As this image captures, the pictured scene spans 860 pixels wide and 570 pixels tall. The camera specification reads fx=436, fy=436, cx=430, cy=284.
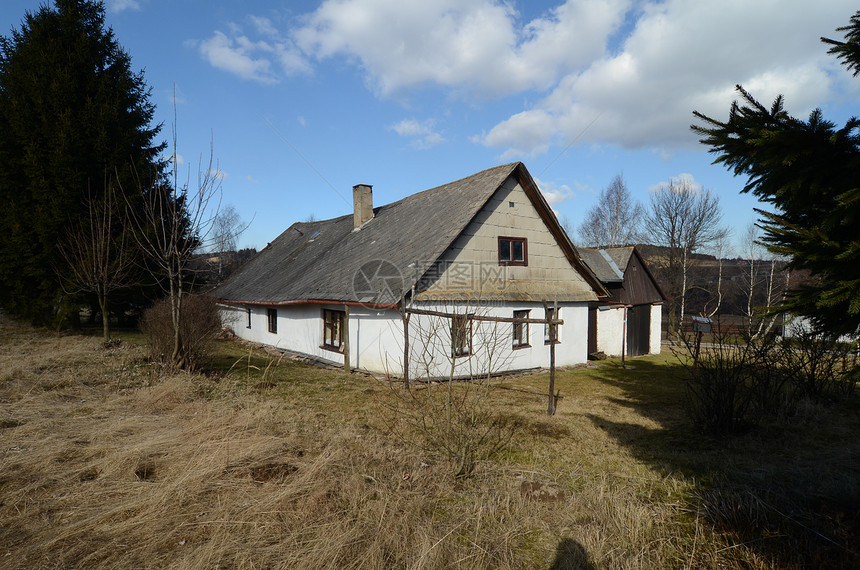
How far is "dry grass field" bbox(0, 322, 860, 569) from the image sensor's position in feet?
13.0

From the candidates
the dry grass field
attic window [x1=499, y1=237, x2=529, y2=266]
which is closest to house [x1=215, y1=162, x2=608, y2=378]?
attic window [x1=499, y1=237, x2=529, y2=266]

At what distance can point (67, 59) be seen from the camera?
58.5 ft

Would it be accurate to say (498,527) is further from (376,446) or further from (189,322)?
(189,322)

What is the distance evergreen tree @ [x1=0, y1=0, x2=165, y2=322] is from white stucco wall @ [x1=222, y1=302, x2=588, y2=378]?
8.10 metres

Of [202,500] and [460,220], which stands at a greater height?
[460,220]

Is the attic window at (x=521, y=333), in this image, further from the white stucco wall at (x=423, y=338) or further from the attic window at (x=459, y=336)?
the attic window at (x=459, y=336)

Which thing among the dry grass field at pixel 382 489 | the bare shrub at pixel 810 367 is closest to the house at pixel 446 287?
the dry grass field at pixel 382 489

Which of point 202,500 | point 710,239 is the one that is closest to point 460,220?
point 202,500

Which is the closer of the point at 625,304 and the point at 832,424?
the point at 832,424

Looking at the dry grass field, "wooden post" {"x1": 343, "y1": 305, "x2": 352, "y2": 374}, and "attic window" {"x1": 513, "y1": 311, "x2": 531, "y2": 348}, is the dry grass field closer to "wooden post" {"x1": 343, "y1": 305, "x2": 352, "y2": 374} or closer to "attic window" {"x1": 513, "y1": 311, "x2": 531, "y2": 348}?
"wooden post" {"x1": 343, "y1": 305, "x2": 352, "y2": 374}

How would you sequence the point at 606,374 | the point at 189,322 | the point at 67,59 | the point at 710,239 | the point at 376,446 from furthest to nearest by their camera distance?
1. the point at 710,239
2. the point at 67,59
3. the point at 606,374
4. the point at 189,322
5. the point at 376,446

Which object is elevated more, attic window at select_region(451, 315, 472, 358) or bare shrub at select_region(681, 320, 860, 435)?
attic window at select_region(451, 315, 472, 358)

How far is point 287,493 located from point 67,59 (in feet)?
71.9

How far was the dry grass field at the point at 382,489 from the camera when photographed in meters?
3.95
